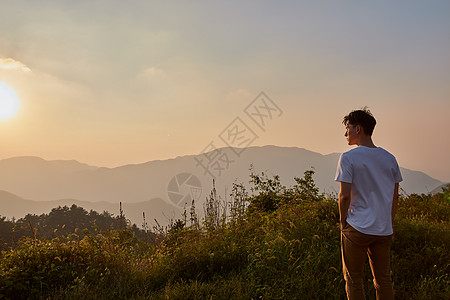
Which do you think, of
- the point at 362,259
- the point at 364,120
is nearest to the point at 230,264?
the point at 362,259

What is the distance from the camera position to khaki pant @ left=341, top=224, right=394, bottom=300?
3.28 meters

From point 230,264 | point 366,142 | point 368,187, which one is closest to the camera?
point 368,187

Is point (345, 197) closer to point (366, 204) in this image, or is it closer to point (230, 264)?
point (366, 204)

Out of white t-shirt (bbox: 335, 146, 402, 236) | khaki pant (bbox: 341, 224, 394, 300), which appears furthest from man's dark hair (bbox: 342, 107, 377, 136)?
khaki pant (bbox: 341, 224, 394, 300)

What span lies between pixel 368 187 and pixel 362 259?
0.79 m

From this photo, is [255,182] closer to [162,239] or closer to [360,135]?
[162,239]

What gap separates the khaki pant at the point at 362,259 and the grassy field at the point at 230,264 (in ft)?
2.89

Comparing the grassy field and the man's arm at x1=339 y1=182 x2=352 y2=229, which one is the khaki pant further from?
the grassy field

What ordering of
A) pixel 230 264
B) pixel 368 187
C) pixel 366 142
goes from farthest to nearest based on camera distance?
pixel 230 264, pixel 366 142, pixel 368 187

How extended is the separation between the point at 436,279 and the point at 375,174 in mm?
2387

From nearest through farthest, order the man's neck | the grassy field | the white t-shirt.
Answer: the white t-shirt < the man's neck < the grassy field

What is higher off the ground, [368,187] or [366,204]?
[368,187]

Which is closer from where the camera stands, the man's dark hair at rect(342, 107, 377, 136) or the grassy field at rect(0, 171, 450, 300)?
the man's dark hair at rect(342, 107, 377, 136)

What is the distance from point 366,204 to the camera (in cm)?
325
